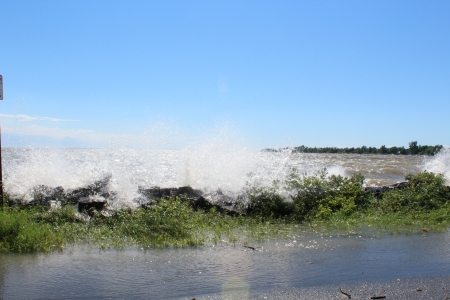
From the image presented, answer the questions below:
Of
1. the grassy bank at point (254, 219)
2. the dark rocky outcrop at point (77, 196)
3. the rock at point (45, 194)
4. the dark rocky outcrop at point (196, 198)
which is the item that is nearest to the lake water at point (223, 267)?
the grassy bank at point (254, 219)

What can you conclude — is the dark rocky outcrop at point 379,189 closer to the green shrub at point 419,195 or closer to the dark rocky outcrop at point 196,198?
the green shrub at point 419,195

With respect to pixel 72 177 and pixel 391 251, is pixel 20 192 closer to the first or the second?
pixel 72 177

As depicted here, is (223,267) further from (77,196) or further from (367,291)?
(77,196)

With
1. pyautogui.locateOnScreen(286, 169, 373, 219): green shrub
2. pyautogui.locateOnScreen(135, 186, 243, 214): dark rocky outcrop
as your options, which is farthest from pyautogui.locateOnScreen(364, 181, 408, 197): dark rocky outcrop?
pyautogui.locateOnScreen(135, 186, 243, 214): dark rocky outcrop

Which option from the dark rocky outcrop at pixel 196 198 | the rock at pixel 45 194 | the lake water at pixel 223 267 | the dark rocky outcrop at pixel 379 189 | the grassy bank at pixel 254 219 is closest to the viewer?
the lake water at pixel 223 267

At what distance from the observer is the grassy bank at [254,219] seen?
26.2 ft

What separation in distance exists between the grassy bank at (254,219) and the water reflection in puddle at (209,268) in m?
0.64

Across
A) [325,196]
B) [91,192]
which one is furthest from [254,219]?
[91,192]

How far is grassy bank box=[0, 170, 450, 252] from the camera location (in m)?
7.98

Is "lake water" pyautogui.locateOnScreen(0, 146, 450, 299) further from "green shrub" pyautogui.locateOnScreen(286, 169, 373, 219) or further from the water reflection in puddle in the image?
"green shrub" pyautogui.locateOnScreen(286, 169, 373, 219)

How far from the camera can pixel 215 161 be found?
15938mm

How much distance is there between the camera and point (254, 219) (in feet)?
35.6

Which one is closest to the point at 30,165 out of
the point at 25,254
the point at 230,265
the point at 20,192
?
the point at 20,192

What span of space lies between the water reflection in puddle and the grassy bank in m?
0.64
